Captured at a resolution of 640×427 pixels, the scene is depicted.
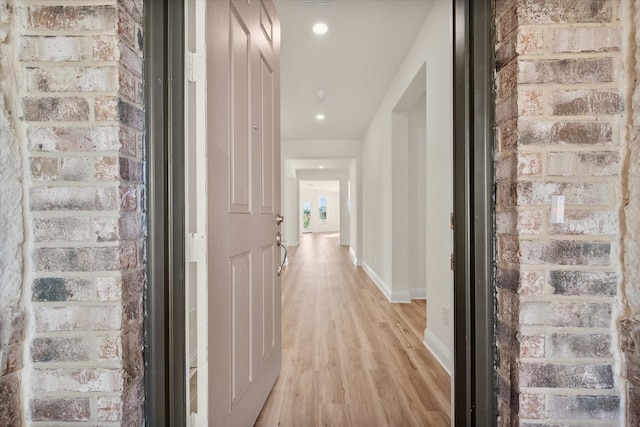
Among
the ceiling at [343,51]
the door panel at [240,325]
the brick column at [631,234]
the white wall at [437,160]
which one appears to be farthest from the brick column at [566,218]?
the ceiling at [343,51]

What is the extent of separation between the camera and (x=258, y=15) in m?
1.67

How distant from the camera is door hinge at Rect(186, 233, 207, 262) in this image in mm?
1065

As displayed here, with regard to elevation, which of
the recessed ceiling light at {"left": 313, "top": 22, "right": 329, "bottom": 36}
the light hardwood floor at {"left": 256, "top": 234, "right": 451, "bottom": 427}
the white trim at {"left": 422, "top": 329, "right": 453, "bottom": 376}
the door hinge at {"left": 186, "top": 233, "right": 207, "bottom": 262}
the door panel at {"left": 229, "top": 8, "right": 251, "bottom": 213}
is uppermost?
the recessed ceiling light at {"left": 313, "top": 22, "right": 329, "bottom": 36}

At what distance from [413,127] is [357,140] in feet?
9.07

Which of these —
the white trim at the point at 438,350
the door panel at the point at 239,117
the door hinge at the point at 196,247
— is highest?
the door panel at the point at 239,117

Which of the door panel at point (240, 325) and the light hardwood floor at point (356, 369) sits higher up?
the door panel at point (240, 325)

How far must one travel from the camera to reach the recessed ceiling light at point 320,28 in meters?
2.67

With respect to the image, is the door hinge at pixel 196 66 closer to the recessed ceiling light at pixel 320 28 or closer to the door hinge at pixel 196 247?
the door hinge at pixel 196 247

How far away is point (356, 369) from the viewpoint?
2.22 m

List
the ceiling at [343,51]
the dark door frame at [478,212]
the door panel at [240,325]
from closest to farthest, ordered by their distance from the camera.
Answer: the dark door frame at [478,212]
the door panel at [240,325]
the ceiling at [343,51]

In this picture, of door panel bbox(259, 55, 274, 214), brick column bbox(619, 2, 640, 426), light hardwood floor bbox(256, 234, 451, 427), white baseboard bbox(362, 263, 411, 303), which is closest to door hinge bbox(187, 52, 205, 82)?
door panel bbox(259, 55, 274, 214)

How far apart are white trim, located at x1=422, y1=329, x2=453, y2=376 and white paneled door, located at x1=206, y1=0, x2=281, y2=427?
1183 mm

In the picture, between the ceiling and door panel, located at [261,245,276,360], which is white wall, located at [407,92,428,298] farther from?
door panel, located at [261,245,276,360]

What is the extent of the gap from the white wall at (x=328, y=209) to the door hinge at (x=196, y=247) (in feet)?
53.5
